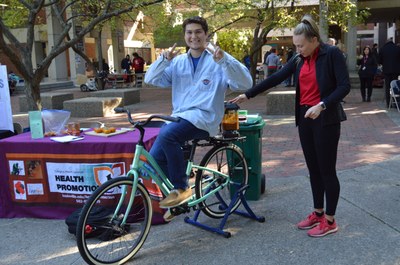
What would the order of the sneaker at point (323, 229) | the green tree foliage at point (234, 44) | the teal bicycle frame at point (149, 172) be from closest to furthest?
the teal bicycle frame at point (149, 172) < the sneaker at point (323, 229) < the green tree foliage at point (234, 44)

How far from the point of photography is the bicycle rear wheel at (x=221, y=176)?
4.12 meters

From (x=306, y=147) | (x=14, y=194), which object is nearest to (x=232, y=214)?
(x=306, y=147)

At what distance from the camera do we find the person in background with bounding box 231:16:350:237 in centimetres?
355

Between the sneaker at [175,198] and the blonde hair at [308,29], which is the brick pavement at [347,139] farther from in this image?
the blonde hair at [308,29]

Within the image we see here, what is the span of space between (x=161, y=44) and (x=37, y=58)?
1015cm

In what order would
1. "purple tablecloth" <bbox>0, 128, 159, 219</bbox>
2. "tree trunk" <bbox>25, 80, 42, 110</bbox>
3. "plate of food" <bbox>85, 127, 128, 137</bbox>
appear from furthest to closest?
"tree trunk" <bbox>25, 80, 42, 110</bbox>, "plate of food" <bbox>85, 127, 128, 137</bbox>, "purple tablecloth" <bbox>0, 128, 159, 219</bbox>

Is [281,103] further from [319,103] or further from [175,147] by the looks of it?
[175,147]

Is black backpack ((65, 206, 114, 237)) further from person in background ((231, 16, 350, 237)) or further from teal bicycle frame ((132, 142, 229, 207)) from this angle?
person in background ((231, 16, 350, 237))

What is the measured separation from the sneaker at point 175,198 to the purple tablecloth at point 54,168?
773 mm

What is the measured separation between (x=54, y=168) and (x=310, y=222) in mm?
2672

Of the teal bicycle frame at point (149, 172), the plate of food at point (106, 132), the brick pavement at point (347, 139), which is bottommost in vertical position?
the brick pavement at point (347, 139)

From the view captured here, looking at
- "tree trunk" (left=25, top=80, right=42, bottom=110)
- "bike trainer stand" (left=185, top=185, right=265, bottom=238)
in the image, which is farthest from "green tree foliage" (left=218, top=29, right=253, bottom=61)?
"bike trainer stand" (left=185, top=185, right=265, bottom=238)

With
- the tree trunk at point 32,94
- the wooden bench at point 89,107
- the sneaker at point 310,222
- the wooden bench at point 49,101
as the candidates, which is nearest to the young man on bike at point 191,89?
the sneaker at point 310,222

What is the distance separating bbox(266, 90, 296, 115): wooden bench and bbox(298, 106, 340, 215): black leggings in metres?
7.30
